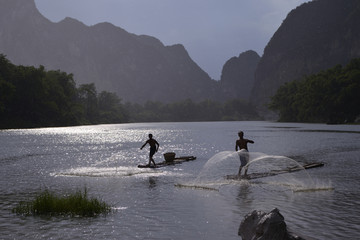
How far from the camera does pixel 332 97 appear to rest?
386 ft

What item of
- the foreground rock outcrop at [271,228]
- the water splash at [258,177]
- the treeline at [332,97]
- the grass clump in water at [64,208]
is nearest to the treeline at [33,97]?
the treeline at [332,97]

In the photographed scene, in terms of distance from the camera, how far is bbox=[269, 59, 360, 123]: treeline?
113 meters

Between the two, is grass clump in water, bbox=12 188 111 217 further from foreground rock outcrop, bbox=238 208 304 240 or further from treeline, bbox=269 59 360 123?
treeline, bbox=269 59 360 123

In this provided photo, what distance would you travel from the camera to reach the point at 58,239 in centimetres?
1033

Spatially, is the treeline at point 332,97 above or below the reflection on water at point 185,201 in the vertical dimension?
above

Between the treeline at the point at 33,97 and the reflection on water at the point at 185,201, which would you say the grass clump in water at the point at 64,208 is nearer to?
the reflection on water at the point at 185,201

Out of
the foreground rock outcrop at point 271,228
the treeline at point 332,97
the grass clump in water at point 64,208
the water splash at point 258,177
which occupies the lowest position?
the water splash at point 258,177

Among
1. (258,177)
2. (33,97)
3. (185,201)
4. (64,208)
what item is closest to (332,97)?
(33,97)

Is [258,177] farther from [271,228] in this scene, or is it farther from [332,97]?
[332,97]

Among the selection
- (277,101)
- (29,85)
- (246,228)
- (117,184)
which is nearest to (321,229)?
(246,228)

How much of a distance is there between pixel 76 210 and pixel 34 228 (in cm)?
192

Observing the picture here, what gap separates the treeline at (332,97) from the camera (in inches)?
4446

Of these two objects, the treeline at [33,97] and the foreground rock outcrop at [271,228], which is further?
the treeline at [33,97]

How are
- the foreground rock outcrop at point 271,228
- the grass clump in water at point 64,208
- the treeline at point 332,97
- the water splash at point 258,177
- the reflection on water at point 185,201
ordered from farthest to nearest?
the treeline at point 332,97, the water splash at point 258,177, the grass clump in water at point 64,208, the reflection on water at point 185,201, the foreground rock outcrop at point 271,228
